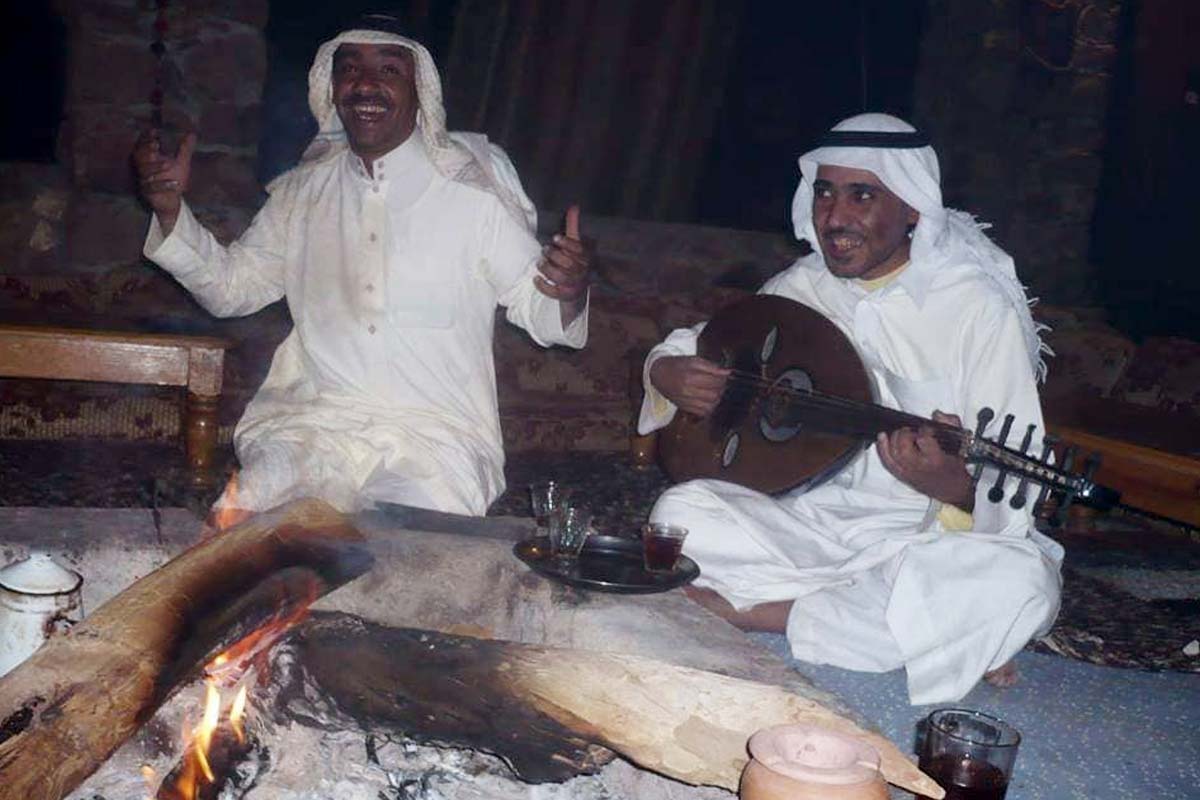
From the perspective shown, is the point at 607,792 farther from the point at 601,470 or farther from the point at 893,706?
the point at 601,470

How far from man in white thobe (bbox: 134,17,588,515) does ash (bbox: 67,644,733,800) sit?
130cm

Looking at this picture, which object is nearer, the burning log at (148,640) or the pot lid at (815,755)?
the pot lid at (815,755)

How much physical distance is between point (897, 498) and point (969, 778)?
6.13 ft

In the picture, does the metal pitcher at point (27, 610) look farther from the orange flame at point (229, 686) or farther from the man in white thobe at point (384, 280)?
the man in white thobe at point (384, 280)

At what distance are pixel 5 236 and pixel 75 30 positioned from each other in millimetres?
1090

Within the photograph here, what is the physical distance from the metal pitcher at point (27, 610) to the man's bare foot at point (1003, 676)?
291 centimetres

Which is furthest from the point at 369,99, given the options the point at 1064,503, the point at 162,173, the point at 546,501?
the point at 1064,503

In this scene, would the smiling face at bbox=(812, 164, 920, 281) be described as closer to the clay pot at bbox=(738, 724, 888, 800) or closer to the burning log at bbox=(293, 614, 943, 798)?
the burning log at bbox=(293, 614, 943, 798)

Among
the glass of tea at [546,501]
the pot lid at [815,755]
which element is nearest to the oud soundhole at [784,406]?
the glass of tea at [546,501]

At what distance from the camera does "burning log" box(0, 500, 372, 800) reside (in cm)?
191

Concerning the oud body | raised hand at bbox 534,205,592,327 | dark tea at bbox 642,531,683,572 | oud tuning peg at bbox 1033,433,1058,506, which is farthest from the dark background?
dark tea at bbox 642,531,683,572

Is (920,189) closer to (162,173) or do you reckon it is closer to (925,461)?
(925,461)

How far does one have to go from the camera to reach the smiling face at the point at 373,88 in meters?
3.91

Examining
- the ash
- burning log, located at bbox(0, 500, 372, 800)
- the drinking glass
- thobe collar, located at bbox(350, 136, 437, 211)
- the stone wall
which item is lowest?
the ash
